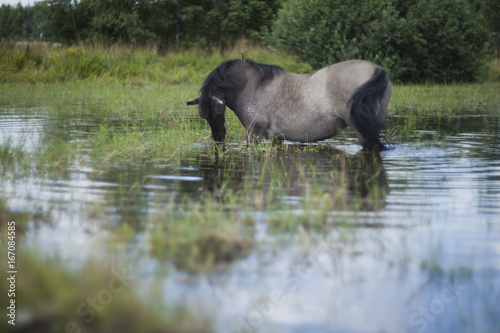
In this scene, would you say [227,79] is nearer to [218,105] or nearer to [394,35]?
[218,105]

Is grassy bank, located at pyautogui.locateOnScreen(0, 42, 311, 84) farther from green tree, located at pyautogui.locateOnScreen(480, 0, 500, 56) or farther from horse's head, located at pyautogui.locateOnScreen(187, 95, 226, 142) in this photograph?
green tree, located at pyautogui.locateOnScreen(480, 0, 500, 56)

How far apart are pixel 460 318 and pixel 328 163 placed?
4.19 meters

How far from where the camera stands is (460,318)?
2.59m

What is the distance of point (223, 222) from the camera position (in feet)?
12.2

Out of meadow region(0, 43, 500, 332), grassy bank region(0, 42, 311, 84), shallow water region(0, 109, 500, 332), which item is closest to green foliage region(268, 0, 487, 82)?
grassy bank region(0, 42, 311, 84)

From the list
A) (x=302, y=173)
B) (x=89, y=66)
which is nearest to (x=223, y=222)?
(x=302, y=173)

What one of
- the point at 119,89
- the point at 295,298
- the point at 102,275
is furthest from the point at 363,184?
the point at 119,89

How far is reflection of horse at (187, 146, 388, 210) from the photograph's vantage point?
16.6ft

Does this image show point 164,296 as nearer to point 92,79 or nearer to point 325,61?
point 92,79

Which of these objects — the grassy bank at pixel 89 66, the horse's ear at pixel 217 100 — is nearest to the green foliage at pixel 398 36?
the grassy bank at pixel 89 66

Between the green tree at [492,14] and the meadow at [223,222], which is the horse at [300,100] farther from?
the green tree at [492,14]

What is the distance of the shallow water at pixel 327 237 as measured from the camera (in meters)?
2.65

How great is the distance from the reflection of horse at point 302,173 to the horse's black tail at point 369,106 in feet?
1.13

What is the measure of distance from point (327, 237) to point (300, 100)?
13.5 feet
